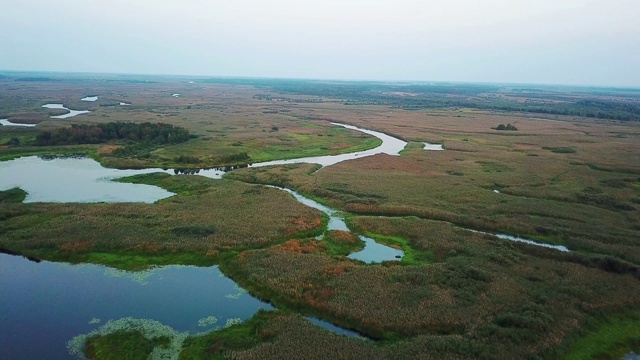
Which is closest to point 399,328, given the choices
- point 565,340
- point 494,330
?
point 494,330

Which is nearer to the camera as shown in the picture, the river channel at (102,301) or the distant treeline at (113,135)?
the river channel at (102,301)

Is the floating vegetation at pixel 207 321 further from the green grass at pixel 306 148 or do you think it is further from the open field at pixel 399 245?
the green grass at pixel 306 148

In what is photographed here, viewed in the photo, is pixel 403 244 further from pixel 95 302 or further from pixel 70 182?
pixel 70 182

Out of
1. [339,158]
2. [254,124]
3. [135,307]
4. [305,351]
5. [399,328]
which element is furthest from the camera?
[254,124]

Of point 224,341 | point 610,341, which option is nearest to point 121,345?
point 224,341

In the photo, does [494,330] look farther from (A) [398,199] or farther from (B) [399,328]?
(A) [398,199]

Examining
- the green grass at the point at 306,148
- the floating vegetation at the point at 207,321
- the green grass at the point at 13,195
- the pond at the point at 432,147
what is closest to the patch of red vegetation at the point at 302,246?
the floating vegetation at the point at 207,321
